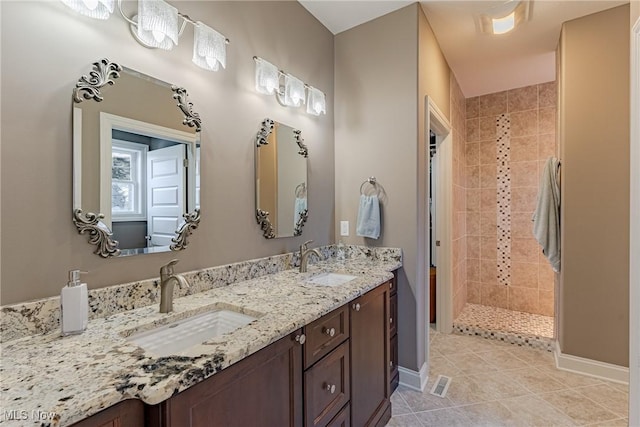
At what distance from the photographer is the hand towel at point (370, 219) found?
7.45 feet

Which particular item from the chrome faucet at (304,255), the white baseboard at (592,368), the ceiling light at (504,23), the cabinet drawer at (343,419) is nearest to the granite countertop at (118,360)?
the cabinet drawer at (343,419)

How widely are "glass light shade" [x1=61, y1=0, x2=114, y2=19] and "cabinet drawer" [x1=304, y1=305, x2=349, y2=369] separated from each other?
54.0 inches

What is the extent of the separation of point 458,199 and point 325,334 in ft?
9.36

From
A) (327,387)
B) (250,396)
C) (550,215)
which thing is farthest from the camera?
(550,215)

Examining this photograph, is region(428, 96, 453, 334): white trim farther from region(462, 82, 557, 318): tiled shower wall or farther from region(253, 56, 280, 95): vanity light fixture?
region(253, 56, 280, 95): vanity light fixture

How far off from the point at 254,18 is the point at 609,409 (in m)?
3.30

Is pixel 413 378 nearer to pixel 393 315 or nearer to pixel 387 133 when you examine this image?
pixel 393 315

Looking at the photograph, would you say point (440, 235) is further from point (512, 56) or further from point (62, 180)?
point (62, 180)

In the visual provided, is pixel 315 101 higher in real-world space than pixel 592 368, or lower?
higher

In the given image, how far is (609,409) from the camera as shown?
76.9 inches

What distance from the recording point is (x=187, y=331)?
119cm

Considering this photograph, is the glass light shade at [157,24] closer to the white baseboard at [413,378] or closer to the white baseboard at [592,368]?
the white baseboard at [413,378]

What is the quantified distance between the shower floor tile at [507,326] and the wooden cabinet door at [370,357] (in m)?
1.72

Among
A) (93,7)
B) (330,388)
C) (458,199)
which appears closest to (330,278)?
(330,388)
